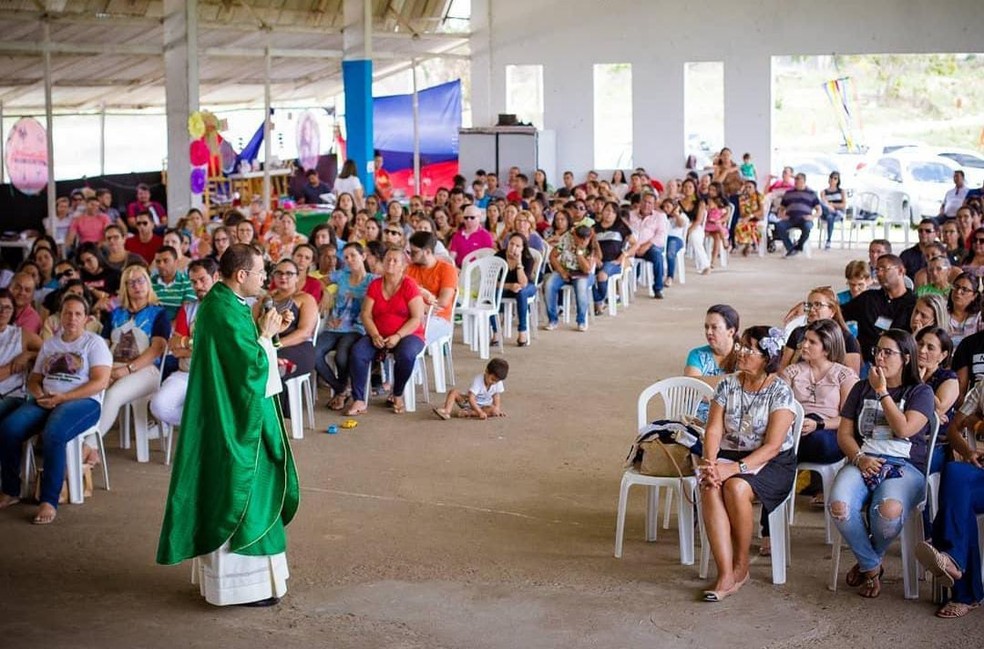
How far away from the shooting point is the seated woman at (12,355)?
7.00 m

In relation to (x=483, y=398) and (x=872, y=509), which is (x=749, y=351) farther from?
(x=483, y=398)

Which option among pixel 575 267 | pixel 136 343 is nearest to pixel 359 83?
pixel 575 267

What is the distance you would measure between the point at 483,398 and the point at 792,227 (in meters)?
9.95

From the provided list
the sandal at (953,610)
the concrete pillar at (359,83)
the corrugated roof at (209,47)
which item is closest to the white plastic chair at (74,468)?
the sandal at (953,610)

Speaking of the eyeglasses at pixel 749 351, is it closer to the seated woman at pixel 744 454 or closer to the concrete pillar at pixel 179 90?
the seated woman at pixel 744 454

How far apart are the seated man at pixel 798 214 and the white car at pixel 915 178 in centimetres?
196

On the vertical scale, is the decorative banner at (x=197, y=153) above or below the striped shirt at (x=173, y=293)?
above

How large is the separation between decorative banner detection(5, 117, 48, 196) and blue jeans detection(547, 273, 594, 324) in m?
5.45

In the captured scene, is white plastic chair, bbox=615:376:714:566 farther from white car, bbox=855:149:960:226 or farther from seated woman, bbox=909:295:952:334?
white car, bbox=855:149:960:226

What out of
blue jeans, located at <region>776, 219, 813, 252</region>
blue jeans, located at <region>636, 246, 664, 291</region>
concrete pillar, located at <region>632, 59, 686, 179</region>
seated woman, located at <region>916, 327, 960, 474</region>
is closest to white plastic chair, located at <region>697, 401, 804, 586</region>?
seated woman, located at <region>916, 327, 960, 474</region>

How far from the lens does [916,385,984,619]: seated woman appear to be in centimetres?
507

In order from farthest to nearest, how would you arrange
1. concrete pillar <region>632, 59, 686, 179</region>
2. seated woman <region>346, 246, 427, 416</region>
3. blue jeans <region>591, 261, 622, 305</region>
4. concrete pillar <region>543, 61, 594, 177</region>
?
concrete pillar <region>543, 61, 594, 177</region> < concrete pillar <region>632, 59, 686, 179</region> < blue jeans <region>591, 261, 622, 305</region> < seated woman <region>346, 246, 427, 416</region>

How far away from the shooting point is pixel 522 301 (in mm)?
11023

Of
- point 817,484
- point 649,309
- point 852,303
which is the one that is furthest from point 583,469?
point 649,309
